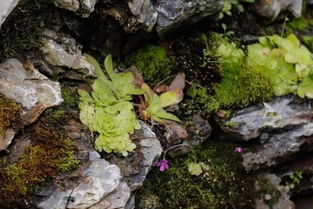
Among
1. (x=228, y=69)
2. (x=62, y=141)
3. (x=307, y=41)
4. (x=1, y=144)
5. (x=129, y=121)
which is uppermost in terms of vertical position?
(x=1, y=144)

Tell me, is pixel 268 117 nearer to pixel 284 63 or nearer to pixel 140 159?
pixel 284 63

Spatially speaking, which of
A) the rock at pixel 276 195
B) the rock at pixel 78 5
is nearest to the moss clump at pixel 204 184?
the rock at pixel 276 195

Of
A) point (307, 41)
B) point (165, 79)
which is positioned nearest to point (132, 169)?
point (165, 79)

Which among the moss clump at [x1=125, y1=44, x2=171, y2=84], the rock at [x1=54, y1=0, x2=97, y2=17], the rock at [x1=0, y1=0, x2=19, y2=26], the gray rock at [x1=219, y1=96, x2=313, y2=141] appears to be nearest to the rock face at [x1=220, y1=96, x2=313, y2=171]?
the gray rock at [x1=219, y1=96, x2=313, y2=141]

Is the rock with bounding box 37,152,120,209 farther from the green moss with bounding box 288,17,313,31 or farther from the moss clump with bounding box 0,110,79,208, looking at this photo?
the green moss with bounding box 288,17,313,31

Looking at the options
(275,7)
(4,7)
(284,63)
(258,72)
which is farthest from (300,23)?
(4,7)

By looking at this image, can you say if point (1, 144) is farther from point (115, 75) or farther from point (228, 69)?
point (228, 69)

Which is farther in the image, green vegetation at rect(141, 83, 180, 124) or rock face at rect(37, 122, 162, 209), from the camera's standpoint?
green vegetation at rect(141, 83, 180, 124)
